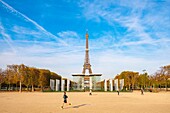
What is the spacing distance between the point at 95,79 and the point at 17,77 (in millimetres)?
28095

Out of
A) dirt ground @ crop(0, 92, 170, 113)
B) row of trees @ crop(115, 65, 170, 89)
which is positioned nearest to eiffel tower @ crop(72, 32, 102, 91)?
row of trees @ crop(115, 65, 170, 89)

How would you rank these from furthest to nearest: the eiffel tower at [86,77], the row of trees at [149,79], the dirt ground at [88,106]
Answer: the eiffel tower at [86,77] → the row of trees at [149,79] → the dirt ground at [88,106]

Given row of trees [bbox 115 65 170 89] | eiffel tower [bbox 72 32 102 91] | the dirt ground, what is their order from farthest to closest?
eiffel tower [bbox 72 32 102 91] < row of trees [bbox 115 65 170 89] < the dirt ground

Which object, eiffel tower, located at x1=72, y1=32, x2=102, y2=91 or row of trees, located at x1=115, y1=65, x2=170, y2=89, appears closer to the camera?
row of trees, located at x1=115, y1=65, x2=170, y2=89

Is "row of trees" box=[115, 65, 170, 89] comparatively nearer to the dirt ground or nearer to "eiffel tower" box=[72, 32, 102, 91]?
"eiffel tower" box=[72, 32, 102, 91]

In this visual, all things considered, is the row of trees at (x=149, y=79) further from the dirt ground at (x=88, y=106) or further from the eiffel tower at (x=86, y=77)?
the dirt ground at (x=88, y=106)

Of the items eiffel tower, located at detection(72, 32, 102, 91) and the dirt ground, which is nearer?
the dirt ground

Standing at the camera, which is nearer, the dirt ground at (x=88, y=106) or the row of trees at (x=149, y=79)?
the dirt ground at (x=88, y=106)

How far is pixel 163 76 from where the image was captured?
203 feet

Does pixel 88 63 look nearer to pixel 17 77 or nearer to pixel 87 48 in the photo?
pixel 87 48

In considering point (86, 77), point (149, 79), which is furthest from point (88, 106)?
point (86, 77)

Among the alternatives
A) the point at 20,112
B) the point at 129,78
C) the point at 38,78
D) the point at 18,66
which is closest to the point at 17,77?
the point at 18,66

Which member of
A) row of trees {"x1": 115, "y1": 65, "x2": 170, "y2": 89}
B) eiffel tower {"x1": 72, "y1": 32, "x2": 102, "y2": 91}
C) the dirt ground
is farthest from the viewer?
eiffel tower {"x1": 72, "y1": 32, "x2": 102, "y2": 91}

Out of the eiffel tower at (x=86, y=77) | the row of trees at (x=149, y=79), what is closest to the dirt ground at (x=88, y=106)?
the row of trees at (x=149, y=79)
